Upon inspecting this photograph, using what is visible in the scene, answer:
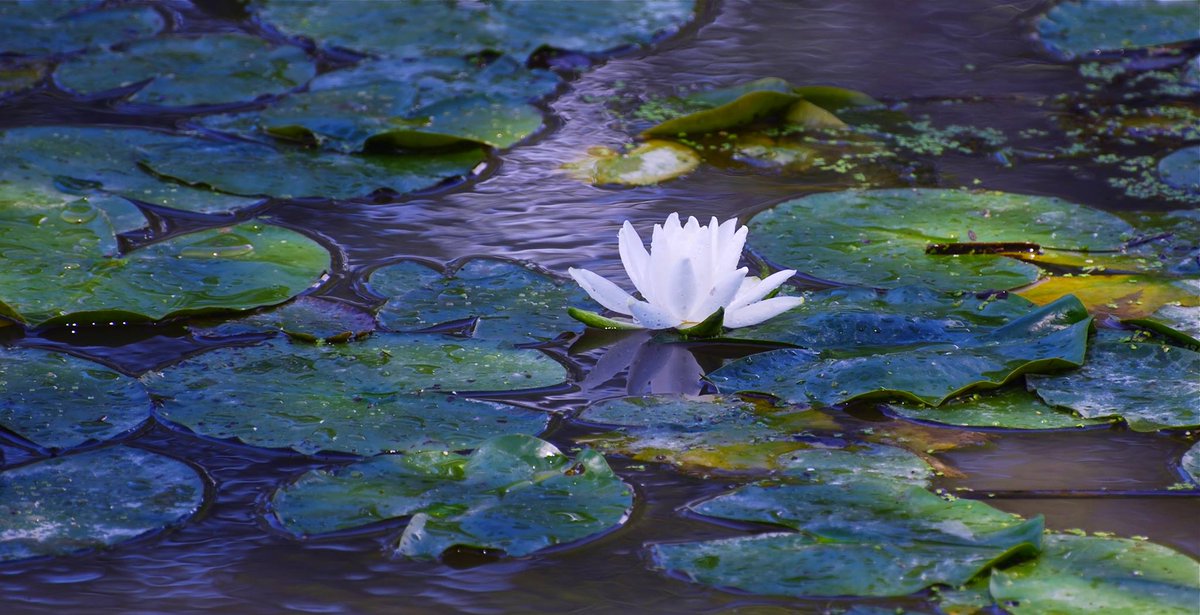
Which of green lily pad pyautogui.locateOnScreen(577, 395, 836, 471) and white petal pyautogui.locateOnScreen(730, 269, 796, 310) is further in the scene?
white petal pyautogui.locateOnScreen(730, 269, 796, 310)

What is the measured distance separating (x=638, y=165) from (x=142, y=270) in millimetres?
1415

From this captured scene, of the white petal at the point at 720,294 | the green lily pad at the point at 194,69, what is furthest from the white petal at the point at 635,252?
the green lily pad at the point at 194,69

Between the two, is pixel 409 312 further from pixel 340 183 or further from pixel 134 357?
pixel 340 183

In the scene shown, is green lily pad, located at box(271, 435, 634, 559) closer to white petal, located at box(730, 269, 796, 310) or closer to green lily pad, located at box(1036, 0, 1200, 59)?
white petal, located at box(730, 269, 796, 310)

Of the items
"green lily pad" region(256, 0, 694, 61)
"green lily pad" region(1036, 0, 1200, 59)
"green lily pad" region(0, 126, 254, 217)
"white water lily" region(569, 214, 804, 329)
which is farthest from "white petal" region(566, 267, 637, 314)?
"green lily pad" region(1036, 0, 1200, 59)

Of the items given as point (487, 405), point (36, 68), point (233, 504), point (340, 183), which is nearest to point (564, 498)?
point (487, 405)

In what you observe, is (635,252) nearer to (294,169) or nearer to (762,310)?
(762,310)

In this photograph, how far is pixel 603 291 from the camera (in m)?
2.52

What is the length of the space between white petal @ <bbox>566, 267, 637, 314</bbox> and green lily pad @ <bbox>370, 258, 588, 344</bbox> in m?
0.12

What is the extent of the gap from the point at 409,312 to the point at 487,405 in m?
0.44

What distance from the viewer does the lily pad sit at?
2.14m

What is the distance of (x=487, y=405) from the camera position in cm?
226

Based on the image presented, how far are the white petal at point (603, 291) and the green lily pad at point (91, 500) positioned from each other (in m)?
0.83

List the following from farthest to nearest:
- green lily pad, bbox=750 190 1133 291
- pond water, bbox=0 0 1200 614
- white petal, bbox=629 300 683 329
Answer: green lily pad, bbox=750 190 1133 291 < white petal, bbox=629 300 683 329 < pond water, bbox=0 0 1200 614
